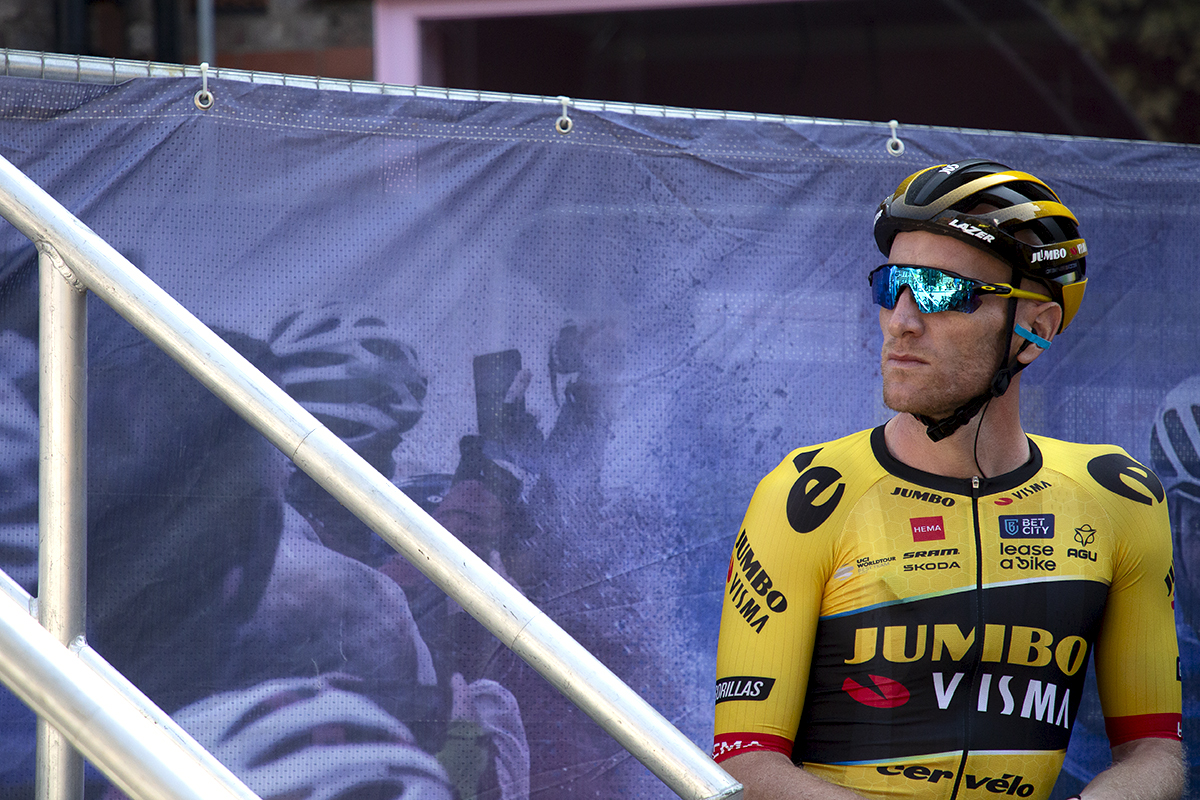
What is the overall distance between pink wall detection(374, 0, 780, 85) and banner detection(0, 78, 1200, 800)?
229 cm

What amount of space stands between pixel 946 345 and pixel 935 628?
0.54 m

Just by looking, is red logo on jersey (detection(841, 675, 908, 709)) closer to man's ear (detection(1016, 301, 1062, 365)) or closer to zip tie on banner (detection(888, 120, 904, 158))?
man's ear (detection(1016, 301, 1062, 365))

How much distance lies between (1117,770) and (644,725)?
1.35 m

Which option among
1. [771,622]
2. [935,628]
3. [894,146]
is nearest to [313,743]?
[771,622]

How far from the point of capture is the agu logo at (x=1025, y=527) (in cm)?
205

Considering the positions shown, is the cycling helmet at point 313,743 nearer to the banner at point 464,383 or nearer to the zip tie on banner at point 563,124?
the banner at point 464,383

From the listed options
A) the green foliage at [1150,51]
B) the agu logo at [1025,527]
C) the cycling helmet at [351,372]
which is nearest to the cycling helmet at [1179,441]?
the agu logo at [1025,527]

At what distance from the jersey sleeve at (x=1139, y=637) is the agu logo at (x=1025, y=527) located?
0.16m

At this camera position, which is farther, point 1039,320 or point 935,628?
point 1039,320

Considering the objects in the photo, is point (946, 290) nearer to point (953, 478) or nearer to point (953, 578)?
point (953, 478)

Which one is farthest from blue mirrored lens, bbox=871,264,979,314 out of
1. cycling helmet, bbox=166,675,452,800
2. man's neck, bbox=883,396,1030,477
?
cycling helmet, bbox=166,675,452,800

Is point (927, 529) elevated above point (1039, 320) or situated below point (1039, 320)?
below

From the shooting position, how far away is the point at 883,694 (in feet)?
6.51

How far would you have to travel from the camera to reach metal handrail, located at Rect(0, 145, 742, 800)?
43.9 inches
